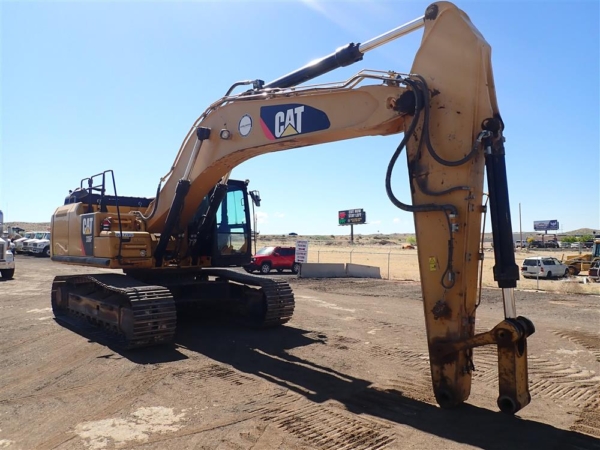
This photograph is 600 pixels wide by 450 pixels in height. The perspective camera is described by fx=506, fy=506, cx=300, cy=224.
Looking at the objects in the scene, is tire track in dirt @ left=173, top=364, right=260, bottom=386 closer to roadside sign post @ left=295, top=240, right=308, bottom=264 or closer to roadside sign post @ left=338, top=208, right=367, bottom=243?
roadside sign post @ left=295, top=240, right=308, bottom=264

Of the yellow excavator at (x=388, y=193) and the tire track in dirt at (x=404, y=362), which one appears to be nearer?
the yellow excavator at (x=388, y=193)

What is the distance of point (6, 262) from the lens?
20.8 m

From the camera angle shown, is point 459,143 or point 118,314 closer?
point 459,143

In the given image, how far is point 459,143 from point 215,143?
456 cm

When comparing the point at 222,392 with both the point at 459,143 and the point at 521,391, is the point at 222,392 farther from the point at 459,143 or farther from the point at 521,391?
the point at 459,143

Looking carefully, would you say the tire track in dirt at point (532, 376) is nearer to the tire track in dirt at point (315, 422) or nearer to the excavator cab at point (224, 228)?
the tire track in dirt at point (315, 422)

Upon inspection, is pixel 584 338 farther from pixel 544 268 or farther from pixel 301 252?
pixel 544 268

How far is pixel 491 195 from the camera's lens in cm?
539

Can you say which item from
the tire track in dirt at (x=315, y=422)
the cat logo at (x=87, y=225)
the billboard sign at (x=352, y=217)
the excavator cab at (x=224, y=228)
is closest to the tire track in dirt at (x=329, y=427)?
the tire track in dirt at (x=315, y=422)

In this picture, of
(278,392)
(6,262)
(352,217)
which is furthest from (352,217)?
(278,392)

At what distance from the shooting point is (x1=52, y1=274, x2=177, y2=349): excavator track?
8.12 m

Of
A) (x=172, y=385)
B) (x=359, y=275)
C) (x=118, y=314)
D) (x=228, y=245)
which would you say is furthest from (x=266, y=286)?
(x=359, y=275)

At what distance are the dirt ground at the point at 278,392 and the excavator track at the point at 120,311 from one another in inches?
11.5

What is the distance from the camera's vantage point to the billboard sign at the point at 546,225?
122 m
